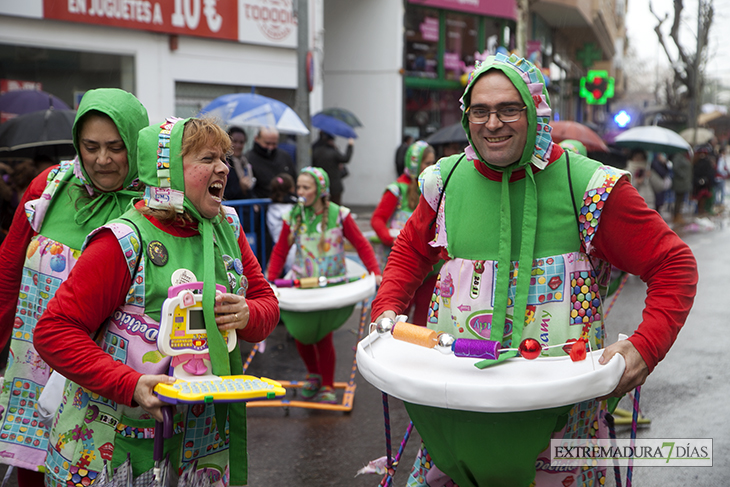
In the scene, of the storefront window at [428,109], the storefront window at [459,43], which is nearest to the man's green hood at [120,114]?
the storefront window at [428,109]

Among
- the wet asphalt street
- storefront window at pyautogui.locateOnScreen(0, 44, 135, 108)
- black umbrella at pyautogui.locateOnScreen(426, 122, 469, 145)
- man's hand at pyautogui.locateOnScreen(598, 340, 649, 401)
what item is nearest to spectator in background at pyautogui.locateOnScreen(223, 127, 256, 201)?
the wet asphalt street

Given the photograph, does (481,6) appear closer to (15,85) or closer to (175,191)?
(15,85)

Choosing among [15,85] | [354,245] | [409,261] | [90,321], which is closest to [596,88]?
[15,85]

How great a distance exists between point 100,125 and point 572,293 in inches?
76.6

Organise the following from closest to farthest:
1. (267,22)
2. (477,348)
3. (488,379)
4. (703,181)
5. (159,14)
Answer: (488,379) < (477,348) < (159,14) < (267,22) < (703,181)

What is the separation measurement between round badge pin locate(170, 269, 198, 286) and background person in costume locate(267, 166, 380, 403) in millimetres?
3411

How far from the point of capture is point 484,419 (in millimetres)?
2162

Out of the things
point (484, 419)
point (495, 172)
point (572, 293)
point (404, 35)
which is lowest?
point (484, 419)

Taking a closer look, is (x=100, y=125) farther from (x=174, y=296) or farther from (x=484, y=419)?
(x=484, y=419)

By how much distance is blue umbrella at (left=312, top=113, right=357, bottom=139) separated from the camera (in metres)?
14.3

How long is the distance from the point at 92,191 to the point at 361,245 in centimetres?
324

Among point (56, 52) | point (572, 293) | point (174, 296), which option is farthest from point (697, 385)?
point (56, 52)

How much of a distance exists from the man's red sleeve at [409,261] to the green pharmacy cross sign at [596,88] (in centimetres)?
1917

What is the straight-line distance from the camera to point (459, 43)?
74.7 feet
